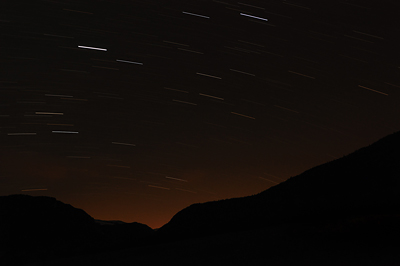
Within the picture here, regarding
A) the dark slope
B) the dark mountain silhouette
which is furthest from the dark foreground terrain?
the dark mountain silhouette

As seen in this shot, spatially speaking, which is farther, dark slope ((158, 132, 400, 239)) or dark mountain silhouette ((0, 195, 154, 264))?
dark mountain silhouette ((0, 195, 154, 264))

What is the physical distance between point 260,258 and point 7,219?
4872 inches

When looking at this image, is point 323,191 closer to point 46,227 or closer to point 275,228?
point 275,228

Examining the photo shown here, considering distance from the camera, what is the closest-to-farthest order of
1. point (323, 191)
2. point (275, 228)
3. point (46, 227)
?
point (275, 228) → point (323, 191) → point (46, 227)

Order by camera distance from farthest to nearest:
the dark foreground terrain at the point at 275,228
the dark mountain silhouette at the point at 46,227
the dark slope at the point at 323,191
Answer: the dark mountain silhouette at the point at 46,227 → the dark slope at the point at 323,191 → the dark foreground terrain at the point at 275,228

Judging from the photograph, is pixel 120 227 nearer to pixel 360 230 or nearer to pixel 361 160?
pixel 361 160

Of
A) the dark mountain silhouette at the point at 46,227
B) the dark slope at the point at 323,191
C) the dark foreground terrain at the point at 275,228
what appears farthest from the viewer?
the dark mountain silhouette at the point at 46,227

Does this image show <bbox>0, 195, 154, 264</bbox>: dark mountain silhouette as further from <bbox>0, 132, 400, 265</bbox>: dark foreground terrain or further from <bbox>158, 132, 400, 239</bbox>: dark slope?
<bbox>158, 132, 400, 239</bbox>: dark slope

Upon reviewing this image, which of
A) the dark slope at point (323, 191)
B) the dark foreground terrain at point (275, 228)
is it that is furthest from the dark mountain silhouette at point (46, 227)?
the dark slope at point (323, 191)

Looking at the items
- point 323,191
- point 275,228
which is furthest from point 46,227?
point 275,228

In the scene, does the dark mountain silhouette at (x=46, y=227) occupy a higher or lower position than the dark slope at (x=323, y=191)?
lower

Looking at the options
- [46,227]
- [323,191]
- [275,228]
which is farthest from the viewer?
[46,227]

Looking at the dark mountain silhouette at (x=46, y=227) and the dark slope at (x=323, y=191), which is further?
the dark mountain silhouette at (x=46, y=227)

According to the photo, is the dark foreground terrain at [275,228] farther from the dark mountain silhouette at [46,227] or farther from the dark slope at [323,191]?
the dark mountain silhouette at [46,227]
